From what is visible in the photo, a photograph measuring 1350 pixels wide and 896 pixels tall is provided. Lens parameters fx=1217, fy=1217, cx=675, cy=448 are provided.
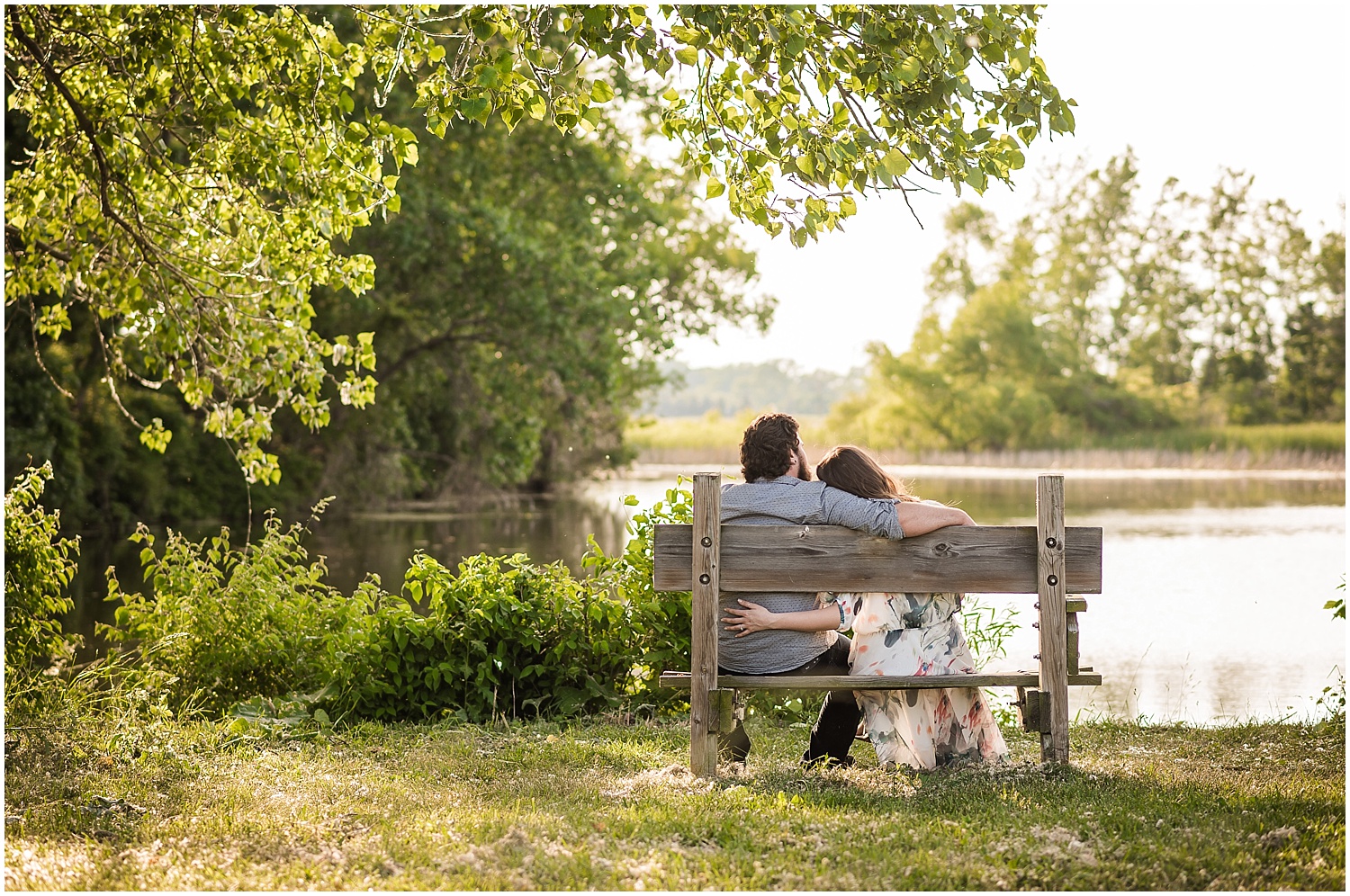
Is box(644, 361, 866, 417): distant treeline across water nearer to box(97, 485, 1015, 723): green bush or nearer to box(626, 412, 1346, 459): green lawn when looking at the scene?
box(626, 412, 1346, 459): green lawn

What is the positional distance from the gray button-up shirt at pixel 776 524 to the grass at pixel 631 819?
1.37 ft

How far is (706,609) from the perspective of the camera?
445 cm

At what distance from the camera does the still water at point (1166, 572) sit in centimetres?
861

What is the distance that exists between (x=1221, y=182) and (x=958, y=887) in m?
55.0

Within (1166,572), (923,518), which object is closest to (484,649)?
(923,518)

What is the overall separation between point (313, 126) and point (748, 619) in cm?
396

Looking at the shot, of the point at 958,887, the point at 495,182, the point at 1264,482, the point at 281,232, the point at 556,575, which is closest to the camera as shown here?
the point at 958,887

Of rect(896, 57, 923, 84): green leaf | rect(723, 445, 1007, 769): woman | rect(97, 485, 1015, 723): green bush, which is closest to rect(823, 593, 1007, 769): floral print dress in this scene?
rect(723, 445, 1007, 769): woman

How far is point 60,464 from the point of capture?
688 inches

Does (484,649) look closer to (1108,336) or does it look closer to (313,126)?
(313,126)

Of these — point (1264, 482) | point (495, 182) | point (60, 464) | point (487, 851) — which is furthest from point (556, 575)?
point (1264, 482)

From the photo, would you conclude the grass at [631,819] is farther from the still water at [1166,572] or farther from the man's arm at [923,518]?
the still water at [1166,572]

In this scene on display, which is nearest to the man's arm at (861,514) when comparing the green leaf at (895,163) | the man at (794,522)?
the man at (794,522)

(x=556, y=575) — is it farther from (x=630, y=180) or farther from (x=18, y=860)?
(x=630, y=180)
